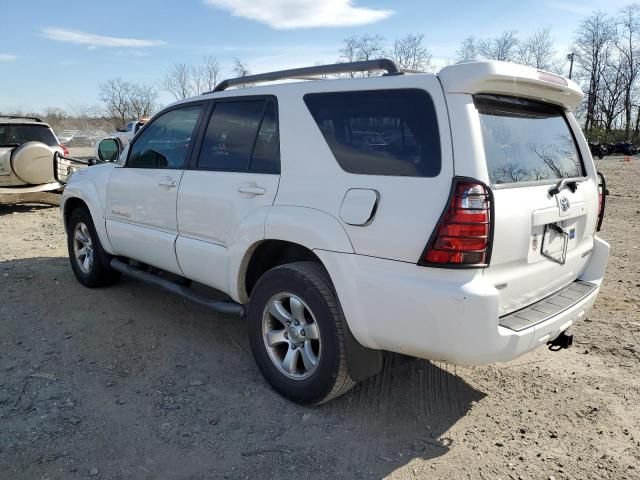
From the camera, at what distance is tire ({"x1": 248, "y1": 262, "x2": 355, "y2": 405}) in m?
2.93

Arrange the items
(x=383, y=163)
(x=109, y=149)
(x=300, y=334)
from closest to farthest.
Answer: (x=383, y=163)
(x=300, y=334)
(x=109, y=149)

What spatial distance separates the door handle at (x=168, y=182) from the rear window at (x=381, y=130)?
1.38m

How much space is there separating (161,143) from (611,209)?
963 centimetres

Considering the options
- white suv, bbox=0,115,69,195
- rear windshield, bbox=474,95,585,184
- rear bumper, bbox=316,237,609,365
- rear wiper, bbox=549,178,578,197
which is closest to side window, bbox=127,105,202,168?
rear bumper, bbox=316,237,609,365

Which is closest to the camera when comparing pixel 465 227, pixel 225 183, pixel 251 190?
pixel 465 227

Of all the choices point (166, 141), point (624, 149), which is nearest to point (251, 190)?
point (166, 141)

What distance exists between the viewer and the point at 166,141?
4.27 meters

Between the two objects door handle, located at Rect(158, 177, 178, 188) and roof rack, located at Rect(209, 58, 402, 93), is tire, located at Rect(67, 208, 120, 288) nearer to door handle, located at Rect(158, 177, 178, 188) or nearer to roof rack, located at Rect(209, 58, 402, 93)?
door handle, located at Rect(158, 177, 178, 188)

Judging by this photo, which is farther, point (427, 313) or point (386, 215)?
point (386, 215)

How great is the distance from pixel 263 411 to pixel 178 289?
133cm

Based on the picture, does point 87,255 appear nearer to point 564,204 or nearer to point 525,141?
point 525,141

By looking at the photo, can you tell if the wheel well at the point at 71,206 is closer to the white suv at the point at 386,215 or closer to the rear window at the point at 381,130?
the white suv at the point at 386,215

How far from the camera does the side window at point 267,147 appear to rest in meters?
3.28

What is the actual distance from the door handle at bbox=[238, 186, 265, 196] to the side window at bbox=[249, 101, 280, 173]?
12 centimetres
